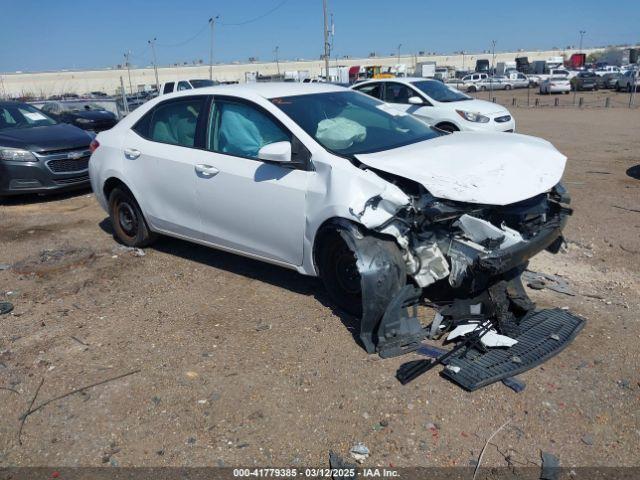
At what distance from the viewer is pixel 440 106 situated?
39.0ft

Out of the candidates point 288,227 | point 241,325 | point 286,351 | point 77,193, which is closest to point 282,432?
point 286,351

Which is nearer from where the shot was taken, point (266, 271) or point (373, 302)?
point (373, 302)

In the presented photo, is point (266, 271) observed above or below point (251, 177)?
below

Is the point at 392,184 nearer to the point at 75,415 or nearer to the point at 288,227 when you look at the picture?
the point at 288,227

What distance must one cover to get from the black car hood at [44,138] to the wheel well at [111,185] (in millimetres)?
3378

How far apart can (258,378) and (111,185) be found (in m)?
3.42

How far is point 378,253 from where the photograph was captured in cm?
375

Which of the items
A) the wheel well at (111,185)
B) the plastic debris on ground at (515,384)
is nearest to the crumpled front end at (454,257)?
the plastic debris on ground at (515,384)

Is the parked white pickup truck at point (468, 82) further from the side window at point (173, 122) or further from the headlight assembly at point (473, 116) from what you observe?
the side window at point (173, 122)

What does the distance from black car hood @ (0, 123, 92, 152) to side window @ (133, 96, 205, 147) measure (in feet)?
12.8

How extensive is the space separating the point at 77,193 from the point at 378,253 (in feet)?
25.2

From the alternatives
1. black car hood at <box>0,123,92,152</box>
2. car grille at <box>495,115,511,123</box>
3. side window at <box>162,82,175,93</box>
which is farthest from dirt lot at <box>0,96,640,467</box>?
side window at <box>162,82,175,93</box>

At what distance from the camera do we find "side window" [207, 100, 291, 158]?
455 cm

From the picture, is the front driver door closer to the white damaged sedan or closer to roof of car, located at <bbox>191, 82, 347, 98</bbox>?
the white damaged sedan
